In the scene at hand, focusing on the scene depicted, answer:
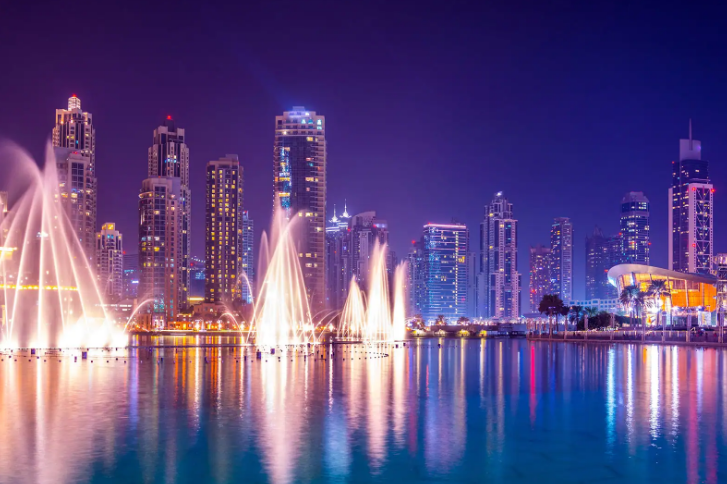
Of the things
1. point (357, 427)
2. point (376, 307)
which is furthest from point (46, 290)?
point (357, 427)

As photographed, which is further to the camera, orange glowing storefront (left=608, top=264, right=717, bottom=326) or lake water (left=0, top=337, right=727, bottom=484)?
orange glowing storefront (left=608, top=264, right=717, bottom=326)

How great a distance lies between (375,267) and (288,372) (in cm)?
7398

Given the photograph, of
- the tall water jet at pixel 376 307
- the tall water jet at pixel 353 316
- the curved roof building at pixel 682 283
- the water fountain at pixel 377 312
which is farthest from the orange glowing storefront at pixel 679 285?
the tall water jet at pixel 353 316

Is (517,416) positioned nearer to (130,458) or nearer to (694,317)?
(130,458)

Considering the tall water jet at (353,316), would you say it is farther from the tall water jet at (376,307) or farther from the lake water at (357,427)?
the lake water at (357,427)

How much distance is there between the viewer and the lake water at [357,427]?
2098 centimetres

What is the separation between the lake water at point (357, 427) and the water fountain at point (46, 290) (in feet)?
153

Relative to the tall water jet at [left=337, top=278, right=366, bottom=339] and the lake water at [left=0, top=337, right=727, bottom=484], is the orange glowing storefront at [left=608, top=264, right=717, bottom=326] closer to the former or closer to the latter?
A: the tall water jet at [left=337, top=278, right=366, bottom=339]

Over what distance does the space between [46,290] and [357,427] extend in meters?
120

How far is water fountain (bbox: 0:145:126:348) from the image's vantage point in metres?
95.1

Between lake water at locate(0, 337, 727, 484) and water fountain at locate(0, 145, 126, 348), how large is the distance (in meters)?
46.6

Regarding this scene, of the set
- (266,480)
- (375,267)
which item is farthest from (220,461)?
(375,267)

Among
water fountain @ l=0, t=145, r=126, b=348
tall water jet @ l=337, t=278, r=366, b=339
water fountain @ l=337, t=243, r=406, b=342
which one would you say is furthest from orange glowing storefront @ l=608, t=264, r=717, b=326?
water fountain @ l=0, t=145, r=126, b=348

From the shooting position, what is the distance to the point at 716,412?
106 ft
